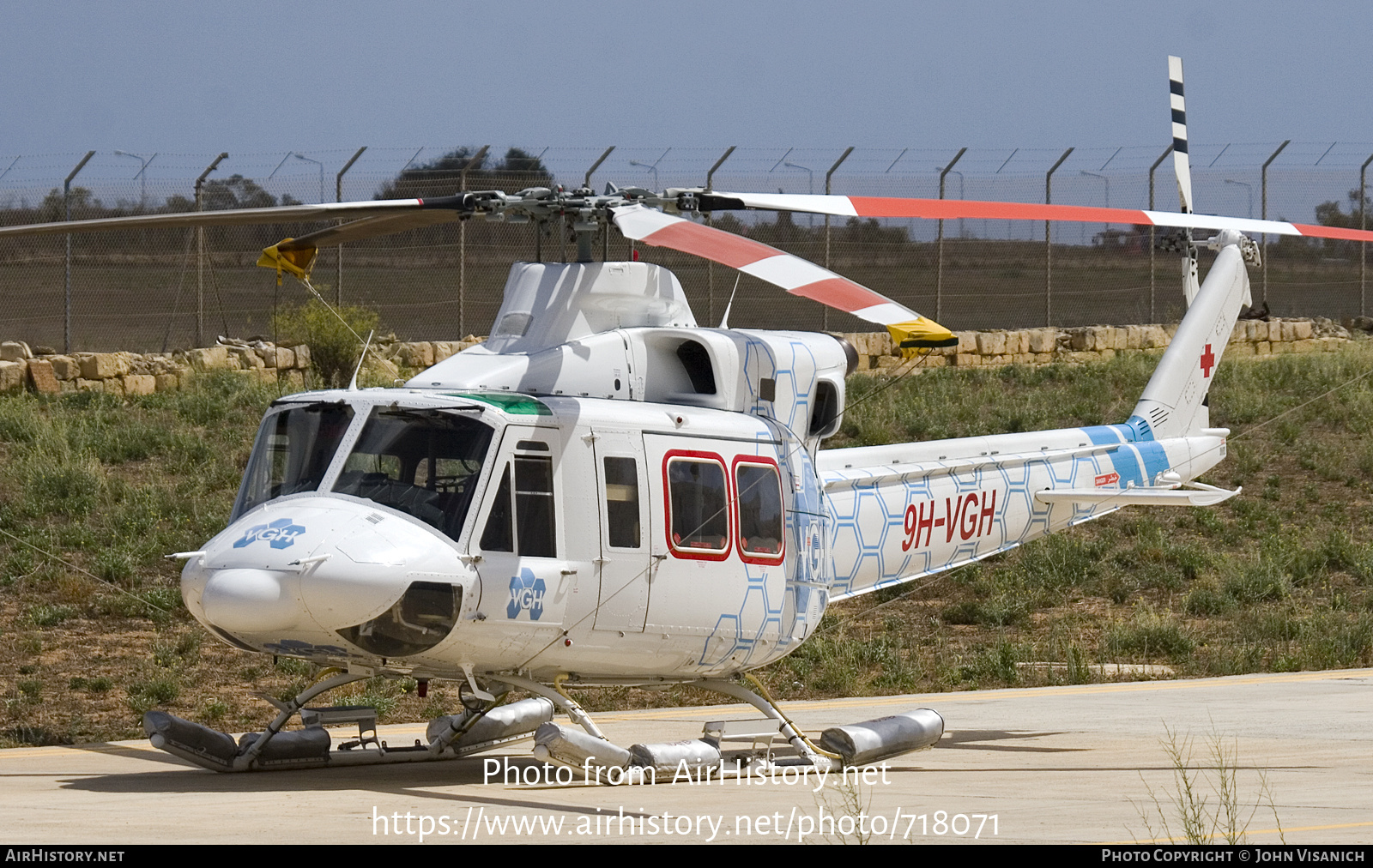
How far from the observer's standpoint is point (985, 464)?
12.2 metres

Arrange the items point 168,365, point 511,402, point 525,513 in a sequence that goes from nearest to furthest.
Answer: point 525,513 < point 511,402 < point 168,365

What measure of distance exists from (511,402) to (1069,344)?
22332mm

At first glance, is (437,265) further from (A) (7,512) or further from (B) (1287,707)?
(B) (1287,707)

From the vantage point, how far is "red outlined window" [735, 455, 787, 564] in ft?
32.9

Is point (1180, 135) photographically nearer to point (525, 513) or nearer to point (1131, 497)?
point (1131, 497)

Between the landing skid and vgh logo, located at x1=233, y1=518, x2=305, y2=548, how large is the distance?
1614 millimetres

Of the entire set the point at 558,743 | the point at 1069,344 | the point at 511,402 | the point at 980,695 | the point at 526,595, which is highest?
the point at 1069,344

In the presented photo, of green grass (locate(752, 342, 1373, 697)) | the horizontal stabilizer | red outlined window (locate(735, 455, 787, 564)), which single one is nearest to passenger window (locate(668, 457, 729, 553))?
red outlined window (locate(735, 455, 787, 564))

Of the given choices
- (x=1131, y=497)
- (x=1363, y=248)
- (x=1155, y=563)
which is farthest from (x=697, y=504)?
(x=1363, y=248)

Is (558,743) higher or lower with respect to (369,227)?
lower

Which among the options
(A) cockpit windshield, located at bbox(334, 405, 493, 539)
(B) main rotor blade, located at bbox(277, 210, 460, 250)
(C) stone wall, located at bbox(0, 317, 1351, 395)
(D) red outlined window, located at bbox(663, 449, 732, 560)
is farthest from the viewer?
(C) stone wall, located at bbox(0, 317, 1351, 395)

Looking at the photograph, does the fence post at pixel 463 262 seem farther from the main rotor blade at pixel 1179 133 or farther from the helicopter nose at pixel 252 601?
the helicopter nose at pixel 252 601

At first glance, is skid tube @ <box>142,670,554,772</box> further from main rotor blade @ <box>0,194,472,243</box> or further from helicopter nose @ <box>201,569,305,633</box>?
main rotor blade @ <box>0,194,472,243</box>

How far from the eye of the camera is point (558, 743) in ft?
28.8
